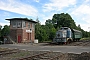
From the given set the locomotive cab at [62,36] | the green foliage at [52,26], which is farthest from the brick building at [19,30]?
the locomotive cab at [62,36]

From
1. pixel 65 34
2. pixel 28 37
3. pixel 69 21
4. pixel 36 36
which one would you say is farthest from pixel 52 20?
pixel 65 34

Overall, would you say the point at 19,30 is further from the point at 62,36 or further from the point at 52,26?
the point at 52,26

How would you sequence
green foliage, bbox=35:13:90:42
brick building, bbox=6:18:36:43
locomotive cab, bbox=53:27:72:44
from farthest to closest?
green foliage, bbox=35:13:90:42 → brick building, bbox=6:18:36:43 → locomotive cab, bbox=53:27:72:44

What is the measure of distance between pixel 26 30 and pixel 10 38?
4.55 meters

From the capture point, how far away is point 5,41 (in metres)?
41.4

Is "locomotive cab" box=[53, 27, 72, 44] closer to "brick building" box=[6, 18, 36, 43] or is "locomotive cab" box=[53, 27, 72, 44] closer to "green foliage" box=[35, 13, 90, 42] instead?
"brick building" box=[6, 18, 36, 43]

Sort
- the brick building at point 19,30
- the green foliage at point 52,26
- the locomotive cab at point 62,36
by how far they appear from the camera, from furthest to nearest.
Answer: the green foliage at point 52,26
the brick building at point 19,30
the locomotive cab at point 62,36

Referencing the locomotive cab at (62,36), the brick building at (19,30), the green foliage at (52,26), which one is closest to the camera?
the locomotive cab at (62,36)

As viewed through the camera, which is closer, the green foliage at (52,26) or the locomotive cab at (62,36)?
the locomotive cab at (62,36)

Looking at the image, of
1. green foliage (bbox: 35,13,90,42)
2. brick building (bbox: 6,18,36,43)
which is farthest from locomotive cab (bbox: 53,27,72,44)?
green foliage (bbox: 35,13,90,42)

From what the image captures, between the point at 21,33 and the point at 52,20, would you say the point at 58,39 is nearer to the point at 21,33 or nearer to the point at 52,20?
the point at 21,33

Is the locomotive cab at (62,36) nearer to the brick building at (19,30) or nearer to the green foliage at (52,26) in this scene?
the brick building at (19,30)

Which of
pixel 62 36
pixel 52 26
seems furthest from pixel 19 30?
pixel 52 26

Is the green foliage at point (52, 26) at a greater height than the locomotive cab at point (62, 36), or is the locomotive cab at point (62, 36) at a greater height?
the green foliage at point (52, 26)
